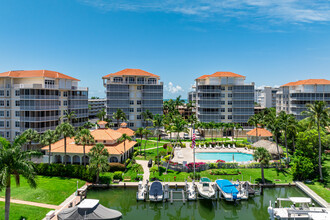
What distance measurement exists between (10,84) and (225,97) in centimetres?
6421

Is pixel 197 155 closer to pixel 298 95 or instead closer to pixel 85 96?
pixel 85 96

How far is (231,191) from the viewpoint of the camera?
3481 centimetres

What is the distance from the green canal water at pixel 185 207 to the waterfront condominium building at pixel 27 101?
27158 millimetres

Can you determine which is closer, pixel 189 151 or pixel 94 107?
pixel 189 151

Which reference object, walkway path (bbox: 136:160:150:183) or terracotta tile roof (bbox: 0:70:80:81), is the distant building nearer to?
terracotta tile roof (bbox: 0:70:80:81)

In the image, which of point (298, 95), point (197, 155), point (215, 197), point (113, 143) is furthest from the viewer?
point (298, 95)

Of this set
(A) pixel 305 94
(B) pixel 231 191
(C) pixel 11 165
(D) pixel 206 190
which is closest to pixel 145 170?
(D) pixel 206 190

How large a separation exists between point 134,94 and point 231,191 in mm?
55384

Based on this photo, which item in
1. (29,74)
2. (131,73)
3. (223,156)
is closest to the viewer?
(29,74)

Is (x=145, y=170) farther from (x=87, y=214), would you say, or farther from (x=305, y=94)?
(x=305, y=94)

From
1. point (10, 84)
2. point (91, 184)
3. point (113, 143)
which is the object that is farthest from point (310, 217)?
point (10, 84)

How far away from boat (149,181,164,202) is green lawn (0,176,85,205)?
12059 millimetres

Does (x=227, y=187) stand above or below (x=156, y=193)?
above

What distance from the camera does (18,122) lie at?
179 ft
